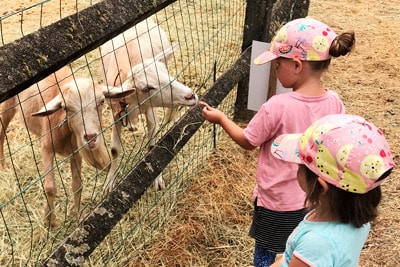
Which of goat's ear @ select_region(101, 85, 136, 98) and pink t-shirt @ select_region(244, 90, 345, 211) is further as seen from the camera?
goat's ear @ select_region(101, 85, 136, 98)

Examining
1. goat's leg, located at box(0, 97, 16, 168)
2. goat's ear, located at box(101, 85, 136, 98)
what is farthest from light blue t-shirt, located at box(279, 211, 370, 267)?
goat's leg, located at box(0, 97, 16, 168)

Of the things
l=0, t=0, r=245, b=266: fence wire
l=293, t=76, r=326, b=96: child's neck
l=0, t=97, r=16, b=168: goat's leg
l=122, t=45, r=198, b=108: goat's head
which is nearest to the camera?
l=293, t=76, r=326, b=96: child's neck

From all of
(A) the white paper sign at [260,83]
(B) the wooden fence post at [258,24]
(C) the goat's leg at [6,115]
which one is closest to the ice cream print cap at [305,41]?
(A) the white paper sign at [260,83]

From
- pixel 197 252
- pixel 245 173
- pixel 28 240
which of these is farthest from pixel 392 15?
pixel 28 240

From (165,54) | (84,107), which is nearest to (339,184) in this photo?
(84,107)

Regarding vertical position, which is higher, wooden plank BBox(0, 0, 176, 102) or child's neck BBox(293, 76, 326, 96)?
wooden plank BBox(0, 0, 176, 102)

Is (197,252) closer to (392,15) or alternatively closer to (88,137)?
(88,137)

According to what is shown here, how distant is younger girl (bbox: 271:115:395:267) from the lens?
62.0 inches

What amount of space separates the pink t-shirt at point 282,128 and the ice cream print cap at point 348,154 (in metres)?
0.74

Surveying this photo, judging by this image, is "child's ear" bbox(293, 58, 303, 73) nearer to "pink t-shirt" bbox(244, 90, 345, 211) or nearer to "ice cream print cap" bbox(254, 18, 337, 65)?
"ice cream print cap" bbox(254, 18, 337, 65)

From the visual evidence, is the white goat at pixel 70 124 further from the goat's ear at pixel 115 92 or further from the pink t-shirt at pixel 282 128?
the pink t-shirt at pixel 282 128

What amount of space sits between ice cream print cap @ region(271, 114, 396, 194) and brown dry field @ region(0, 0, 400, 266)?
1.98m

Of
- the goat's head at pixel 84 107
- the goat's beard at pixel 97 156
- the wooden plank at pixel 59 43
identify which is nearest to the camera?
the wooden plank at pixel 59 43

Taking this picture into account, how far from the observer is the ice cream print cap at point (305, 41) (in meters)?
2.38
